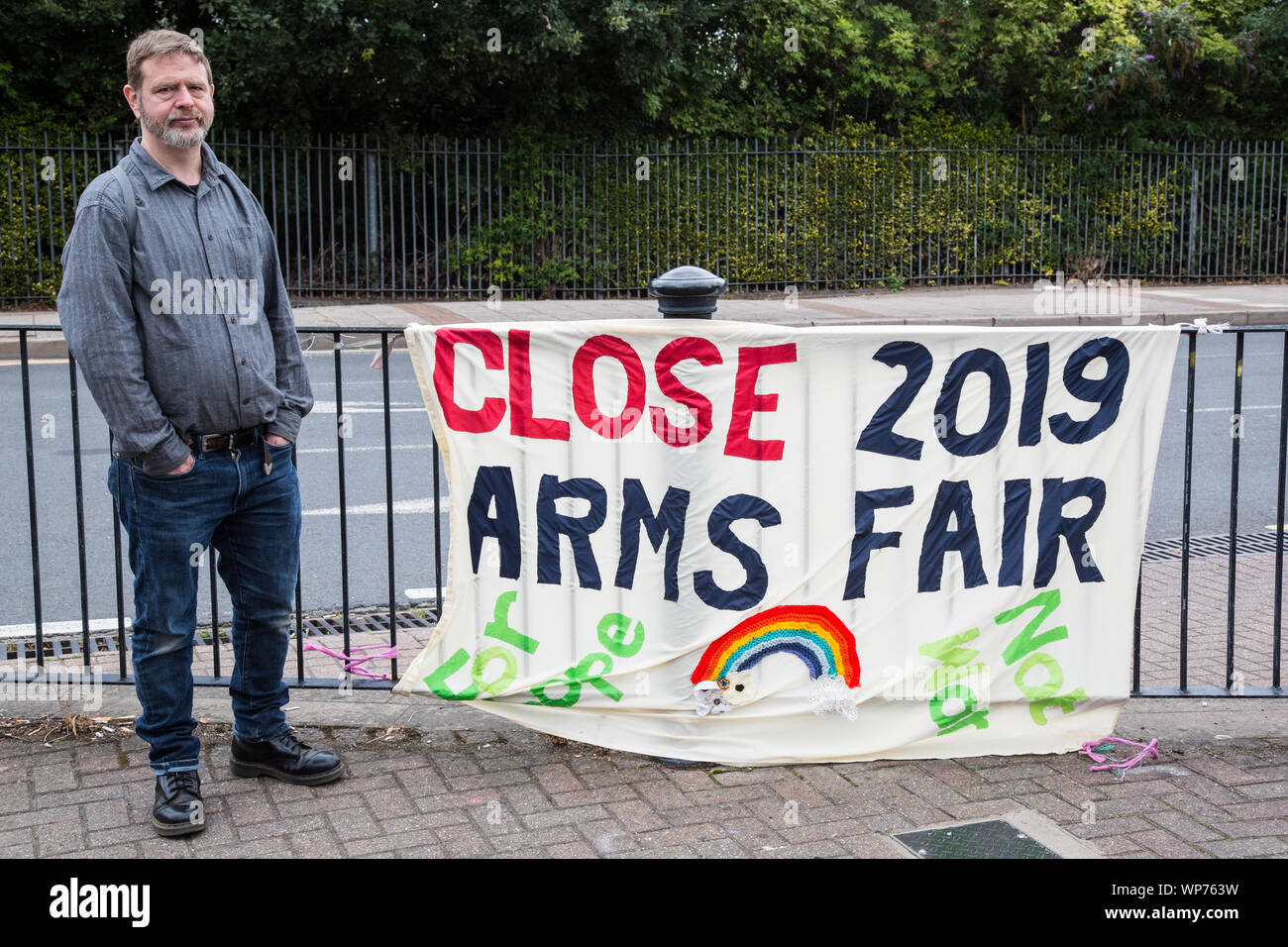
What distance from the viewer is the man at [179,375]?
3475 millimetres

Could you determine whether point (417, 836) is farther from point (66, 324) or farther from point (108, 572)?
point (108, 572)

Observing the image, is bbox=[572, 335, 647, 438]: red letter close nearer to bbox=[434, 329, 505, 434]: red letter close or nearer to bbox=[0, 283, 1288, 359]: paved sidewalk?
bbox=[434, 329, 505, 434]: red letter close

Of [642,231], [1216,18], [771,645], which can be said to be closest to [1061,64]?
[1216,18]

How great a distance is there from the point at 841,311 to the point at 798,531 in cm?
1344

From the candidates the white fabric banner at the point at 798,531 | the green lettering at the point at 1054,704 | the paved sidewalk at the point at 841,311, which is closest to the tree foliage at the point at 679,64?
the paved sidewalk at the point at 841,311

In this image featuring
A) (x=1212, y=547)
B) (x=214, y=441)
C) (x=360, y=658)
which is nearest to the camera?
(x=214, y=441)

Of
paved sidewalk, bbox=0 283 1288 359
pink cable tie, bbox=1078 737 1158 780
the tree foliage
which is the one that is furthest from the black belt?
the tree foliage

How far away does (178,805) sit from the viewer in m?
3.65

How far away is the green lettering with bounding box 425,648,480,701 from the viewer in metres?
4.19

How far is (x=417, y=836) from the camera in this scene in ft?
11.9

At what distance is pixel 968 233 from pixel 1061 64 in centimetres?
325

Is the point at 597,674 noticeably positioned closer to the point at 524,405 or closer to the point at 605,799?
the point at 605,799

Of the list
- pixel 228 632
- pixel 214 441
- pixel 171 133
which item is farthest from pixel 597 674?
pixel 228 632

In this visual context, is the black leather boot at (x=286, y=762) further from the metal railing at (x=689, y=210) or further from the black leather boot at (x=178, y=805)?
the metal railing at (x=689, y=210)
